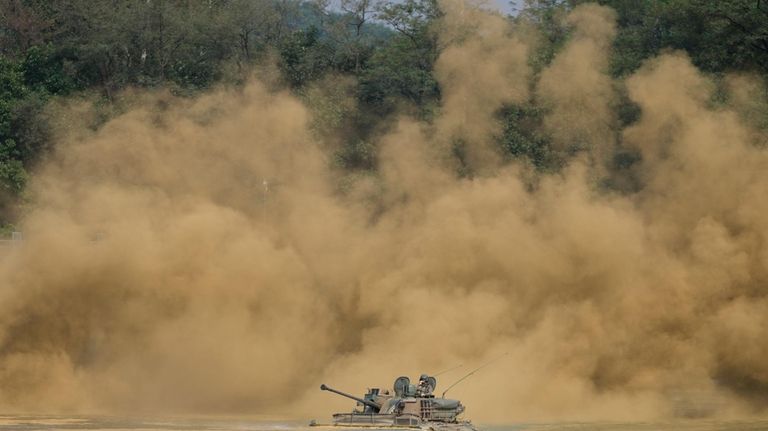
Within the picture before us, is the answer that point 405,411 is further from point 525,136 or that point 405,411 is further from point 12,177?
point 12,177

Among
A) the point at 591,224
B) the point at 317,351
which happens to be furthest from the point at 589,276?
the point at 317,351

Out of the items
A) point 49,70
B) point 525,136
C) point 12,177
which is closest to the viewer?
point 525,136

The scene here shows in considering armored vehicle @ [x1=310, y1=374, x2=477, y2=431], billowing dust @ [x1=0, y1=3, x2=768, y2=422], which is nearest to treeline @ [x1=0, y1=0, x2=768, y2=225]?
billowing dust @ [x1=0, y1=3, x2=768, y2=422]

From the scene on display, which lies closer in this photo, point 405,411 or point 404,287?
point 405,411

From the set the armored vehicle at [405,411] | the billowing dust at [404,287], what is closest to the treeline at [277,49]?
the billowing dust at [404,287]

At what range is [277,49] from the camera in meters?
99.0

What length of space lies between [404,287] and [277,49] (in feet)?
135

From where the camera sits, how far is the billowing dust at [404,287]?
191 feet

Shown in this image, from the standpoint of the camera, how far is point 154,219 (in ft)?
202

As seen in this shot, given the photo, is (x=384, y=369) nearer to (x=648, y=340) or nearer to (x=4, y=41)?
(x=648, y=340)

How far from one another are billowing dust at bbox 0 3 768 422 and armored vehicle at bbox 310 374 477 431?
711 centimetres

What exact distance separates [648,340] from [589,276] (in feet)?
11.5

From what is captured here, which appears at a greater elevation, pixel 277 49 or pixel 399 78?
pixel 277 49

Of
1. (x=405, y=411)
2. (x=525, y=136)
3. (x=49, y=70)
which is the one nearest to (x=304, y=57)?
(x=49, y=70)
